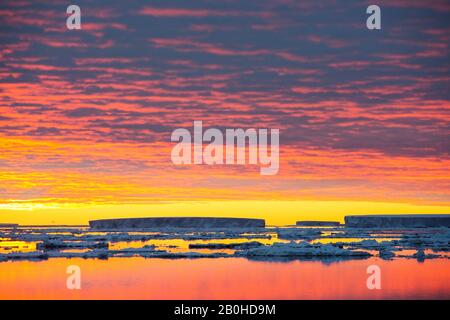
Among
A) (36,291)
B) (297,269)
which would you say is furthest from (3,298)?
(297,269)

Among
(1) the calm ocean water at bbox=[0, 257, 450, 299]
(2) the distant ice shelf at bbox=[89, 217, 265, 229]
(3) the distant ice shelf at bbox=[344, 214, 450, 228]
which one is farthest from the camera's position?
(2) the distant ice shelf at bbox=[89, 217, 265, 229]

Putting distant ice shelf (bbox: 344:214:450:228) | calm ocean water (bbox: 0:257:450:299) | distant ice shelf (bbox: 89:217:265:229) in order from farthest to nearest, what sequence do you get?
distant ice shelf (bbox: 89:217:265:229)
distant ice shelf (bbox: 344:214:450:228)
calm ocean water (bbox: 0:257:450:299)

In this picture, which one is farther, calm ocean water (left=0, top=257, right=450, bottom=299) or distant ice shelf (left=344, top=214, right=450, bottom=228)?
distant ice shelf (left=344, top=214, right=450, bottom=228)

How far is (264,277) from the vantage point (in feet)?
69.5

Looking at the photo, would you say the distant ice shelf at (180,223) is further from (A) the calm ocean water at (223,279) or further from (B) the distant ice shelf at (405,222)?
(A) the calm ocean water at (223,279)

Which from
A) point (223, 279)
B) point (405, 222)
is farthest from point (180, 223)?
point (223, 279)

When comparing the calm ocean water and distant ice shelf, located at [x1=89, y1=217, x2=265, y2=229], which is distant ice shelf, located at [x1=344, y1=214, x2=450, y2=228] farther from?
the calm ocean water

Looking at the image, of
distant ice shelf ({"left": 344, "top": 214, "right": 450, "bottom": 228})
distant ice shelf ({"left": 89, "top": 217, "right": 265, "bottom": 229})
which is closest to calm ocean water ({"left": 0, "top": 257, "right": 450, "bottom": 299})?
distant ice shelf ({"left": 344, "top": 214, "right": 450, "bottom": 228})

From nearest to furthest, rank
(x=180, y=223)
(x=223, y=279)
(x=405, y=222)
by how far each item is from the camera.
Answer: (x=223, y=279)
(x=405, y=222)
(x=180, y=223)

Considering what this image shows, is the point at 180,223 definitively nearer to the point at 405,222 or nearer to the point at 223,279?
the point at 405,222

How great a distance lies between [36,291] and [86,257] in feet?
29.8

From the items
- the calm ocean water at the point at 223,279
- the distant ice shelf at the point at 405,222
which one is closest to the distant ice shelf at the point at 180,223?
the distant ice shelf at the point at 405,222

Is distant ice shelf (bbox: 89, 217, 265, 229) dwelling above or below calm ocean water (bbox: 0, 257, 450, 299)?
above

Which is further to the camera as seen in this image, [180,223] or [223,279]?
[180,223]
